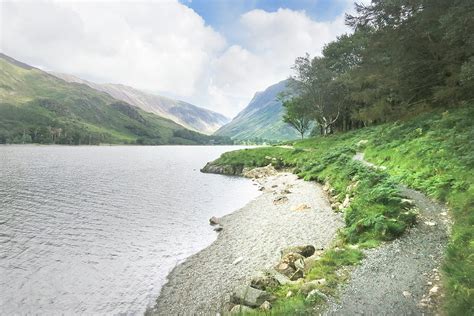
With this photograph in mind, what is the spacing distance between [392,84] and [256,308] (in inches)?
1203

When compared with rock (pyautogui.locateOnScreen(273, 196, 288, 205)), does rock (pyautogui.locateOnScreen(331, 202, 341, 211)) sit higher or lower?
higher

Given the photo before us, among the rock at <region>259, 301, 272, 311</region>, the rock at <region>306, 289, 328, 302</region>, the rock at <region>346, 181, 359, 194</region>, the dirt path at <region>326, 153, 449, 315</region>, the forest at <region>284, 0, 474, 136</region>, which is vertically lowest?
the rock at <region>259, 301, 272, 311</region>

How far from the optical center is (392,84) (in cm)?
3338

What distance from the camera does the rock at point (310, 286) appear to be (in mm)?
10659

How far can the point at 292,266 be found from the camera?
14250 mm

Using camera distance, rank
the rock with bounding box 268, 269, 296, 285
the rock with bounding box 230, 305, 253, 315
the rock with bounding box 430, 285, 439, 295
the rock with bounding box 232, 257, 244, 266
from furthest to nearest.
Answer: the rock with bounding box 232, 257, 244, 266 < the rock with bounding box 268, 269, 296, 285 < the rock with bounding box 230, 305, 253, 315 < the rock with bounding box 430, 285, 439, 295

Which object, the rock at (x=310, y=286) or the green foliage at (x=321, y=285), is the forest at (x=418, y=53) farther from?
the rock at (x=310, y=286)

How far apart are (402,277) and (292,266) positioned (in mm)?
4846

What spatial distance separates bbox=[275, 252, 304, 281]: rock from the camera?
1338 centimetres

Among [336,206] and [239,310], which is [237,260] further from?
[336,206]

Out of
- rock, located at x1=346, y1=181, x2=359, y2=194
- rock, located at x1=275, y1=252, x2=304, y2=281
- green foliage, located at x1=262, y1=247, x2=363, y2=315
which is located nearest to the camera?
green foliage, located at x1=262, y1=247, x2=363, y2=315

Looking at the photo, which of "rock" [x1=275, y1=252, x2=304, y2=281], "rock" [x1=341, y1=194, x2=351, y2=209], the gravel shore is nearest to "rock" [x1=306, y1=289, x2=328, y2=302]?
"rock" [x1=275, y1=252, x2=304, y2=281]

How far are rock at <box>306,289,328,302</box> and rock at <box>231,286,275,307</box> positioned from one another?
1.63 meters

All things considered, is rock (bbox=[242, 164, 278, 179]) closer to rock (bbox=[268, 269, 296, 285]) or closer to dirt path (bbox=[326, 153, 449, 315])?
dirt path (bbox=[326, 153, 449, 315])
